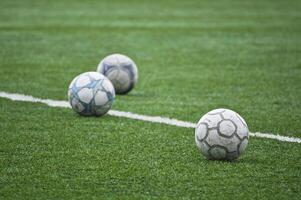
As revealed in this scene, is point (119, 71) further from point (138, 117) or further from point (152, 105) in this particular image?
point (138, 117)

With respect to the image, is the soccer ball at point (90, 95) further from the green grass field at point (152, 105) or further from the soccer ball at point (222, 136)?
the soccer ball at point (222, 136)

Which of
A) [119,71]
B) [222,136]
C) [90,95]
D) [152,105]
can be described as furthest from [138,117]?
[222,136]

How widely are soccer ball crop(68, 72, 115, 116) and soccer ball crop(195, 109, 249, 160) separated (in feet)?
9.68

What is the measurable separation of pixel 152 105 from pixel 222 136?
14.1 feet

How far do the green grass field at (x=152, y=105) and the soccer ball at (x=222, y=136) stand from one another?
14cm

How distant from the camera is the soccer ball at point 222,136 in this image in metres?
8.09

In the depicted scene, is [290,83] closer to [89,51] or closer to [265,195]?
[89,51]

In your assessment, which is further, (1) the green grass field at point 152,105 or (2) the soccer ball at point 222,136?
(2) the soccer ball at point 222,136

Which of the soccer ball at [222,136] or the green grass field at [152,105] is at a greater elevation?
the soccer ball at [222,136]

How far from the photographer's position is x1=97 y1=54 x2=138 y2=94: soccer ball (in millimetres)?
13055

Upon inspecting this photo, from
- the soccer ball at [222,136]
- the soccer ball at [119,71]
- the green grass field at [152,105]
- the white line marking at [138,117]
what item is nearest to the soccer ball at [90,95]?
the green grass field at [152,105]

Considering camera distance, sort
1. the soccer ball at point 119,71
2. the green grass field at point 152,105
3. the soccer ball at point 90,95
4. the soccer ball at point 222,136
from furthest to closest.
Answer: the soccer ball at point 119,71, the soccer ball at point 90,95, the soccer ball at point 222,136, the green grass field at point 152,105

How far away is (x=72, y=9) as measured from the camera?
106 ft

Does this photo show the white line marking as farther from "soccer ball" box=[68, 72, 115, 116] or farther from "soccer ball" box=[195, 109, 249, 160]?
"soccer ball" box=[195, 109, 249, 160]
